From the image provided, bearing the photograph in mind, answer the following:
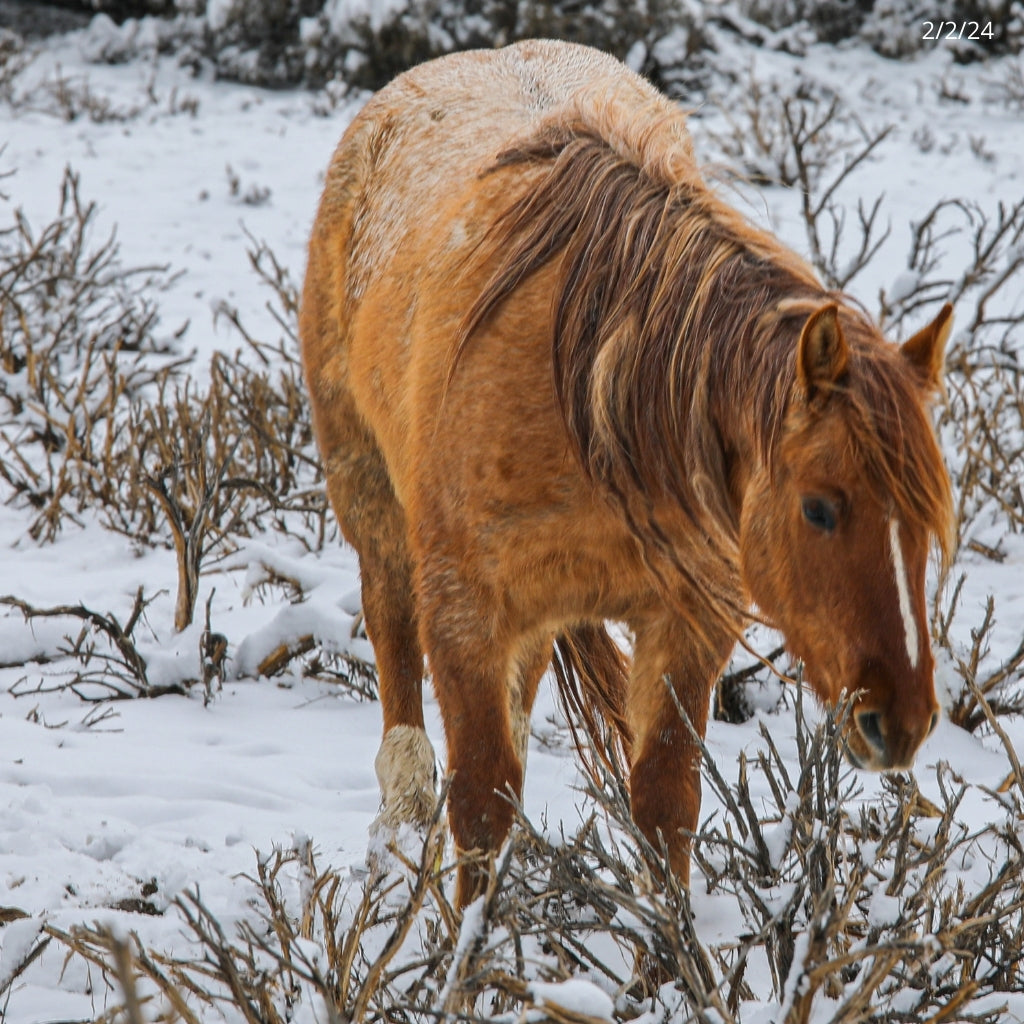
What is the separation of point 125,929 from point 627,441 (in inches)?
55.0

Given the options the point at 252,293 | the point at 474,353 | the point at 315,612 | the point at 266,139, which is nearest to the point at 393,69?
the point at 266,139

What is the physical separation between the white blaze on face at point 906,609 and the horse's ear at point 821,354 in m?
0.29

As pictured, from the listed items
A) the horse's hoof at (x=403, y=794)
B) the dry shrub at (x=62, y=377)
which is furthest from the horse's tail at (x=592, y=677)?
the dry shrub at (x=62, y=377)

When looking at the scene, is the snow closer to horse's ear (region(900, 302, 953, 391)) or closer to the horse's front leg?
the horse's front leg

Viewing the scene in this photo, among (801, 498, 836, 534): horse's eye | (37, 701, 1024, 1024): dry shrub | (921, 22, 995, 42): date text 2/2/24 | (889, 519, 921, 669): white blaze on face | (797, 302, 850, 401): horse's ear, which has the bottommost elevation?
(37, 701, 1024, 1024): dry shrub

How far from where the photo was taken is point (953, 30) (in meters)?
12.8

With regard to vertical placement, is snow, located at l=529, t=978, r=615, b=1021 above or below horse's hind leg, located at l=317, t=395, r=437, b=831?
→ below

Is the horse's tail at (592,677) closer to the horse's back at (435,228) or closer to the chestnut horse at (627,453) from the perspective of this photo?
the chestnut horse at (627,453)

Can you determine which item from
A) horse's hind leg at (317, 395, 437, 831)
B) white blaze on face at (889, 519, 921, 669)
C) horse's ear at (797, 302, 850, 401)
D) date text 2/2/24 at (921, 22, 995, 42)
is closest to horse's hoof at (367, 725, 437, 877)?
horse's hind leg at (317, 395, 437, 831)

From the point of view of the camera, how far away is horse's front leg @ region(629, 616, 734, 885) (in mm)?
2537

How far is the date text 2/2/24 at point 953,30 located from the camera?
1268cm

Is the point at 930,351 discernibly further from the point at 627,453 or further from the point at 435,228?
the point at 435,228

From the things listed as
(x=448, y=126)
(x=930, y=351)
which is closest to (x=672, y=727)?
(x=930, y=351)

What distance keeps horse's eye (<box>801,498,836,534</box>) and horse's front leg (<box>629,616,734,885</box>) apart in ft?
2.10
